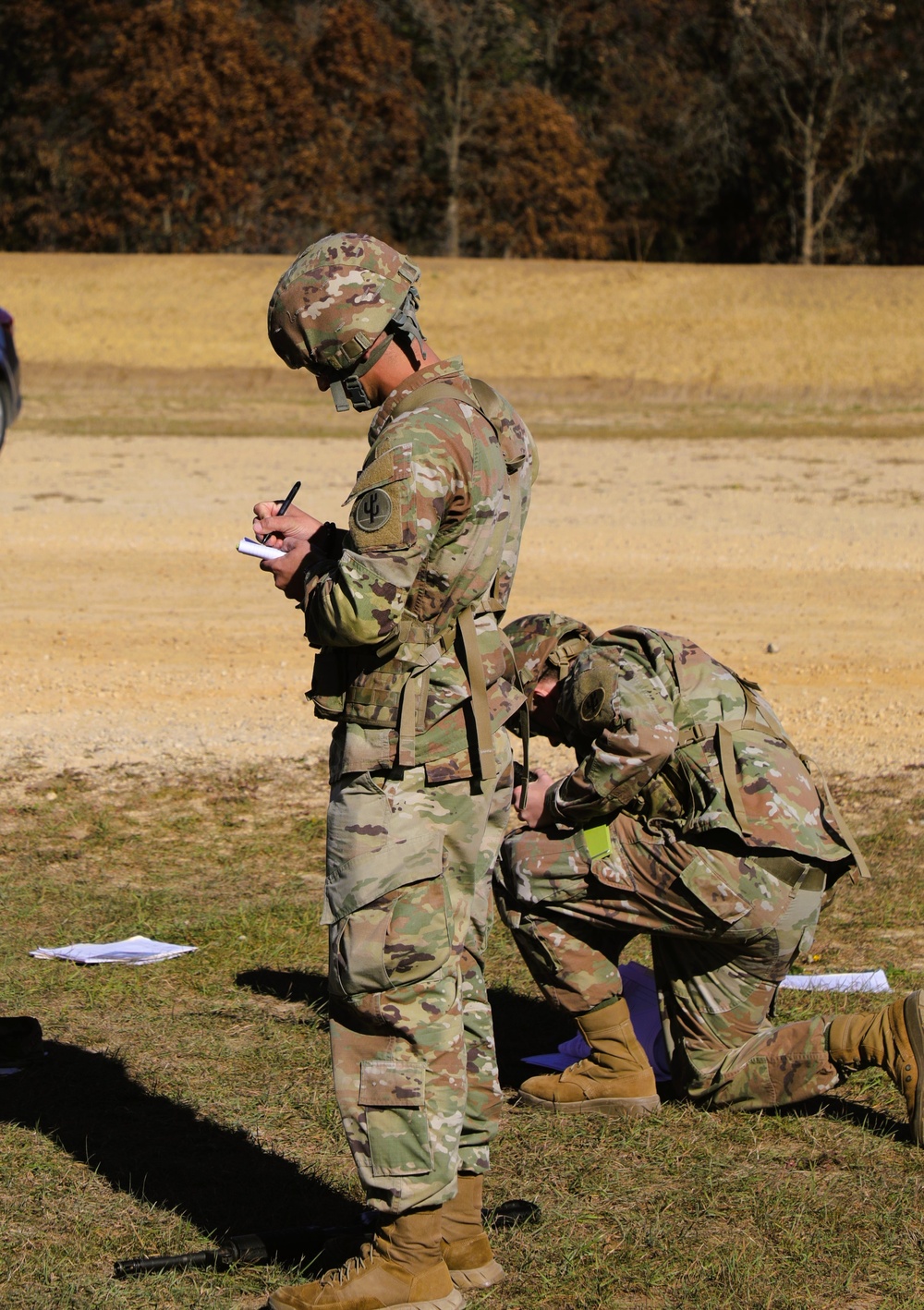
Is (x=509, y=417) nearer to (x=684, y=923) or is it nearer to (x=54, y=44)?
(x=684, y=923)

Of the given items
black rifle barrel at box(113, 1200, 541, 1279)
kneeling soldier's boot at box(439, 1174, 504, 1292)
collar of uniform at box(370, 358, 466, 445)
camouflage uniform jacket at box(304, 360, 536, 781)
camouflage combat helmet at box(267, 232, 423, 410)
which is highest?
camouflage combat helmet at box(267, 232, 423, 410)

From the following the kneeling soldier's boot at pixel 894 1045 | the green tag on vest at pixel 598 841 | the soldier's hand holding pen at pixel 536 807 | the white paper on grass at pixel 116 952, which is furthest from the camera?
the white paper on grass at pixel 116 952

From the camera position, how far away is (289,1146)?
13.2ft

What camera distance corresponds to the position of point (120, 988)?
16.4 ft

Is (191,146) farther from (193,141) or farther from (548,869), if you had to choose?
(548,869)

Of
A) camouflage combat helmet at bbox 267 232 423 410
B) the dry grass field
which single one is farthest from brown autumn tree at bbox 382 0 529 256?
camouflage combat helmet at bbox 267 232 423 410

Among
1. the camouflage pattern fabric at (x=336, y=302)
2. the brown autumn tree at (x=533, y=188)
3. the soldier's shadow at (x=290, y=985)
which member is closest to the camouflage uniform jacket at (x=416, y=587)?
the camouflage pattern fabric at (x=336, y=302)

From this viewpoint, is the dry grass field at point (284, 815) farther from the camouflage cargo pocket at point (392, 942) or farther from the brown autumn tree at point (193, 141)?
the brown autumn tree at point (193, 141)

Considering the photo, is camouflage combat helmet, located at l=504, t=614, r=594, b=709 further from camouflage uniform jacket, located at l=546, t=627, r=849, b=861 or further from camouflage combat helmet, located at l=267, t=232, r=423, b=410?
camouflage combat helmet, located at l=267, t=232, r=423, b=410

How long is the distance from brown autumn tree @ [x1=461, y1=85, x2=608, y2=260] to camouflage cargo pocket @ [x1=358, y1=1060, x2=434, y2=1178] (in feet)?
116

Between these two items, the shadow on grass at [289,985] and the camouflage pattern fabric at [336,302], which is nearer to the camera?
the camouflage pattern fabric at [336,302]

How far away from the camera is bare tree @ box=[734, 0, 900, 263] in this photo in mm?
37781

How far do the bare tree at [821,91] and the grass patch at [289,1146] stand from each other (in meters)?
33.9

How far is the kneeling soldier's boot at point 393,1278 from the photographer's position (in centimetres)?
306
